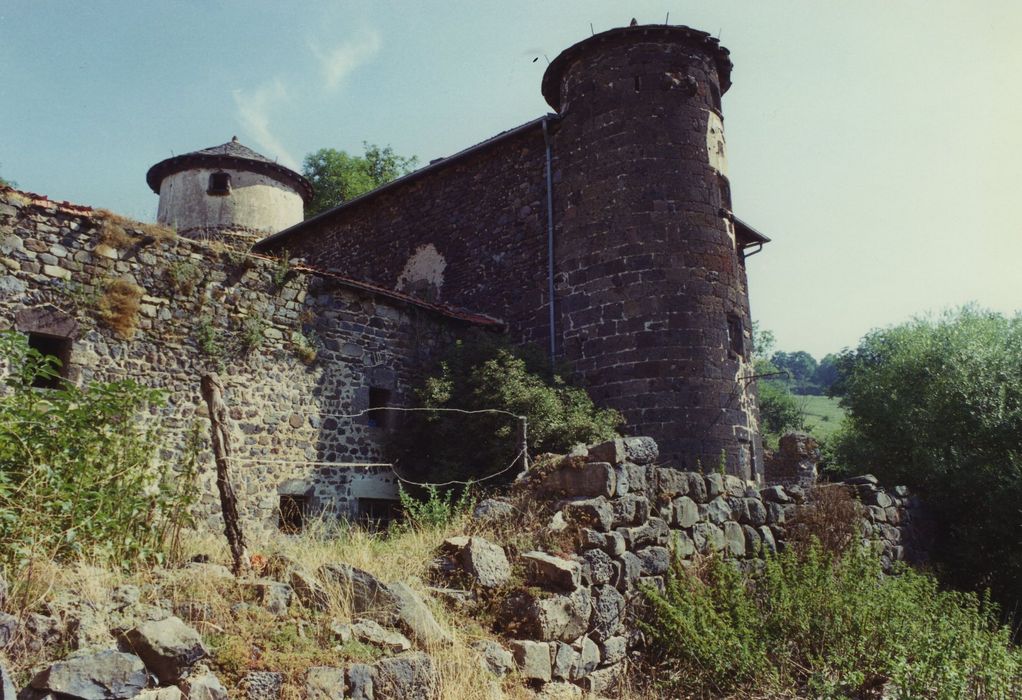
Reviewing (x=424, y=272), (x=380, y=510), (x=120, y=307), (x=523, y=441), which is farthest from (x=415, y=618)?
(x=424, y=272)

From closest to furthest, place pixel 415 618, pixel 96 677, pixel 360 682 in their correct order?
pixel 96 677
pixel 360 682
pixel 415 618

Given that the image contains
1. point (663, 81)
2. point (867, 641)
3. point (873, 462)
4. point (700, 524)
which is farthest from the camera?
point (873, 462)

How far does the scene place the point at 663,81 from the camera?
13195 millimetres

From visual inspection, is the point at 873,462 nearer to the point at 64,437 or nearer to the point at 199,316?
the point at 199,316

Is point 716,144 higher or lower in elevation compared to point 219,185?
lower

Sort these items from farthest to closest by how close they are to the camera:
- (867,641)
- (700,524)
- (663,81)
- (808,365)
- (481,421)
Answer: (808,365), (663,81), (481,421), (700,524), (867,641)

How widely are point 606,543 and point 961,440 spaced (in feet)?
29.7

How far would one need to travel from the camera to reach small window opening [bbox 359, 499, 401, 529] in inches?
452

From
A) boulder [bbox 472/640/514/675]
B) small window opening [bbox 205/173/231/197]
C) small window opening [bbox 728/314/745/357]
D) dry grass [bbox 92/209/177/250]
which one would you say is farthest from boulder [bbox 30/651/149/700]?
small window opening [bbox 205/173/231/197]

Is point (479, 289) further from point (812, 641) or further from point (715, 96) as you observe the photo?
point (812, 641)

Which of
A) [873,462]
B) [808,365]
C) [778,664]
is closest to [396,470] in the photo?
[778,664]

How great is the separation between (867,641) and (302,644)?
4.75 meters

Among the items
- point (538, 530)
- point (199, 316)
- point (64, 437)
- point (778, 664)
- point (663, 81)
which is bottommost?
point (778, 664)

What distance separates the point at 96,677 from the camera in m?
3.67
